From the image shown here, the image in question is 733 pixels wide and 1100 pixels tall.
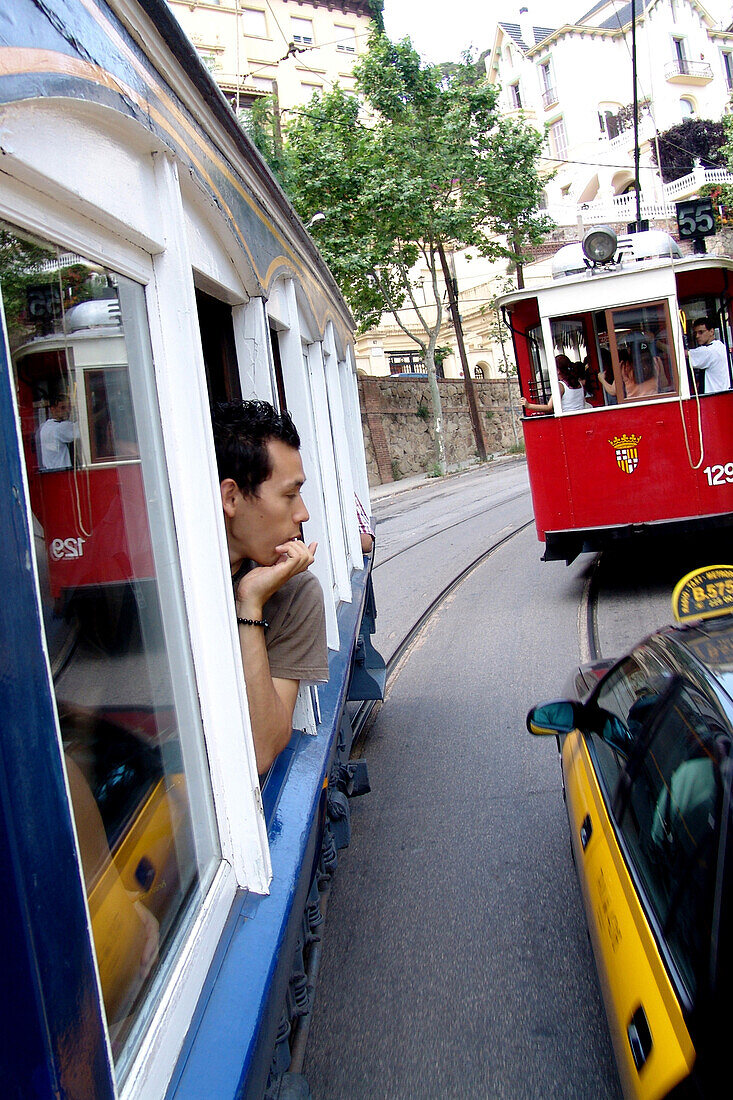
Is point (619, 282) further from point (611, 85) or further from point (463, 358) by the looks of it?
point (611, 85)

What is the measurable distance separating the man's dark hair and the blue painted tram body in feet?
1.26

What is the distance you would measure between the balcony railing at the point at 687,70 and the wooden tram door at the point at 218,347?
56.1 m

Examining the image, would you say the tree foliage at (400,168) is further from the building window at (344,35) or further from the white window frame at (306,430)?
the building window at (344,35)

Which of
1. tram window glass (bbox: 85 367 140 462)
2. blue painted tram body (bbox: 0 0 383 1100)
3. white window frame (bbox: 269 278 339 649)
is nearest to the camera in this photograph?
blue painted tram body (bbox: 0 0 383 1100)

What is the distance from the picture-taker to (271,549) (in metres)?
2.28

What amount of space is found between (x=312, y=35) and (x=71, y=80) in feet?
150

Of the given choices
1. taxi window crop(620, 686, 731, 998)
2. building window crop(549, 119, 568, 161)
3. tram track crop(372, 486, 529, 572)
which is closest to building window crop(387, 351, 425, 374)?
tram track crop(372, 486, 529, 572)

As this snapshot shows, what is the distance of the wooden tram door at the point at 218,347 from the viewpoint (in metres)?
2.79

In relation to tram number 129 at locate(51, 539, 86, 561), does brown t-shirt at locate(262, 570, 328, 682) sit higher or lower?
lower

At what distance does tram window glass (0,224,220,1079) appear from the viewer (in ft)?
4.11

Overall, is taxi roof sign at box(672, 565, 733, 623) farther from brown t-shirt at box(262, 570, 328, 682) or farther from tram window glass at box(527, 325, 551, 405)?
tram window glass at box(527, 325, 551, 405)

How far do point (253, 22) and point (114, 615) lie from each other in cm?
4269

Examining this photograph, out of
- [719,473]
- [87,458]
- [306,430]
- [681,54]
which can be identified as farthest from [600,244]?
[681,54]

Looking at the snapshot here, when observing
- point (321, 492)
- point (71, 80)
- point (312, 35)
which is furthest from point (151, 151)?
point (312, 35)
